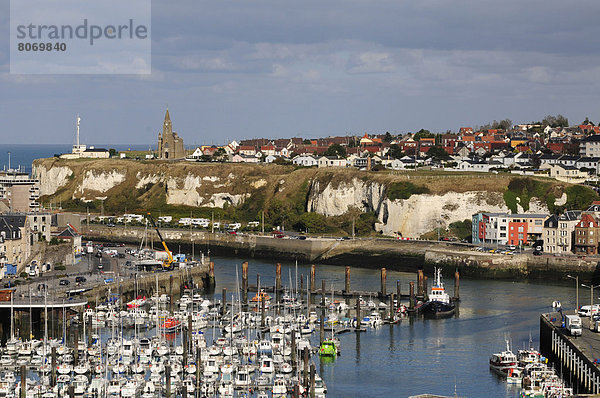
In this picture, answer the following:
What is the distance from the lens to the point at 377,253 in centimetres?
9488

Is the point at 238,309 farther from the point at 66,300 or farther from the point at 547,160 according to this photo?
the point at 547,160

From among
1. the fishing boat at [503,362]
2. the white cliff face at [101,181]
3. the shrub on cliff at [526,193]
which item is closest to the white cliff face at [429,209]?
the shrub on cliff at [526,193]

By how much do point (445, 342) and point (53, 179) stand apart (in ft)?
341

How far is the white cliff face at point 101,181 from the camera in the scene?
14412cm

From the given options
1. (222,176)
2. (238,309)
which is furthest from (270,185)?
(238,309)

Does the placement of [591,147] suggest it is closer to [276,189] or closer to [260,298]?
[276,189]

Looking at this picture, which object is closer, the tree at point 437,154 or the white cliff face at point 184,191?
the white cliff face at point 184,191

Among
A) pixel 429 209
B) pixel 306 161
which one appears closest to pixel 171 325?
pixel 429 209

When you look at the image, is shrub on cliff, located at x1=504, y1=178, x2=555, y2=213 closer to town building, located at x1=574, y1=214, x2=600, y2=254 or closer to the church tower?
town building, located at x1=574, y1=214, x2=600, y2=254

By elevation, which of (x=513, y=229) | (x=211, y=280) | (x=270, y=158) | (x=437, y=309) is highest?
(x=270, y=158)

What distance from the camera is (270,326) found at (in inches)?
2468

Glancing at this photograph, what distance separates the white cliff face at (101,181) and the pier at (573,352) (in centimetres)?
9387

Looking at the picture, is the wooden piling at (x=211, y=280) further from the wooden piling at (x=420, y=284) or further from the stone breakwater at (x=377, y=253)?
the stone breakwater at (x=377, y=253)

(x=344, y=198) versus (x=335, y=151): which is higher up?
(x=335, y=151)
